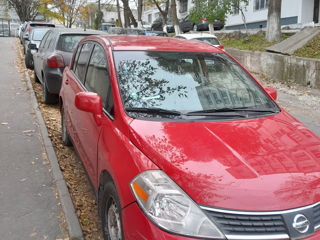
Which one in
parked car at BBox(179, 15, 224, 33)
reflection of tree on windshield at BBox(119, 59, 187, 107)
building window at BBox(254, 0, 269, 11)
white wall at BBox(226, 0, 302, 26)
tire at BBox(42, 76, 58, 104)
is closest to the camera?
reflection of tree on windshield at BBox(119, 59, 187, 107)

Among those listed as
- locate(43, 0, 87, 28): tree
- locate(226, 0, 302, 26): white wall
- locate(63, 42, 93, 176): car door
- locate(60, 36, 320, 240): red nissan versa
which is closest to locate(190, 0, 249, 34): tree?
locate(226, 0, 302, 26): white wall

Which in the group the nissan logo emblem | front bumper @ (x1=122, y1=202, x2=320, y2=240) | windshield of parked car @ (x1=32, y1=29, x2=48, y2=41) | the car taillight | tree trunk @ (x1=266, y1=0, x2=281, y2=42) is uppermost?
tree trunk @ (x1=266, y1=0, x2=281, y2=42)

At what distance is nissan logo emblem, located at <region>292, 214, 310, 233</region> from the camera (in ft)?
7.04

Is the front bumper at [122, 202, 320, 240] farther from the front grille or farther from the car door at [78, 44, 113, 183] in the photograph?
the car door at [78, 44, 113, 183]

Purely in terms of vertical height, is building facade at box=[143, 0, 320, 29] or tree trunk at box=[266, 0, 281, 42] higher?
building facade at box=[143, 0, 320, 29]

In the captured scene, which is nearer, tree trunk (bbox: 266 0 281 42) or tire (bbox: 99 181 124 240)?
tire (bbox: 99 181 124 240)

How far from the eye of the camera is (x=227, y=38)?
22328mm

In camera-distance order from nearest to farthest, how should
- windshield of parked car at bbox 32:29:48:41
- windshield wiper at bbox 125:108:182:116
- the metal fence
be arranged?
windshield wiper at bbox 125:108:182:116, windshield of parked car at bbox 32:29:48:41, the metal fence

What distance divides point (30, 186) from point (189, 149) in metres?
2.56

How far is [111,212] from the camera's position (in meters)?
2.87

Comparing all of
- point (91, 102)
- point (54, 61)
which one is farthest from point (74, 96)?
point (54, 61)

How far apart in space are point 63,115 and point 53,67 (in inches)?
95.2

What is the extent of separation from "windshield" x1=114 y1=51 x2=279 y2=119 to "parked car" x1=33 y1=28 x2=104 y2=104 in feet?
14.1

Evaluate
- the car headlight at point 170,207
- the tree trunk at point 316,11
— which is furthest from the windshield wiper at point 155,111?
the tree trunk at point 316,11
